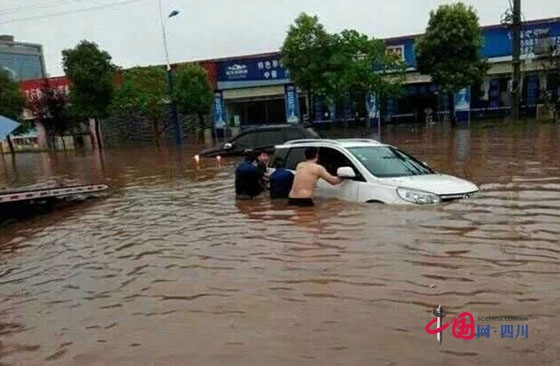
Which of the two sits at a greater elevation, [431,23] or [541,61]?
[431,23]

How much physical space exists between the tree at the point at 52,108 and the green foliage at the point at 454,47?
24.3 meters

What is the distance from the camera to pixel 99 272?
19.8ft

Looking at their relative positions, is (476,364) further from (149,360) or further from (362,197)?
(362,197)

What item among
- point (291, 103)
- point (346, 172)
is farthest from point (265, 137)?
point (291, 103)

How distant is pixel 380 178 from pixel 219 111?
102 ft

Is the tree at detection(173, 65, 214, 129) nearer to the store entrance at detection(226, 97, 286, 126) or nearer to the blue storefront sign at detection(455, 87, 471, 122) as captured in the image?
the store entrance at detection(226, 97, 286, 126)

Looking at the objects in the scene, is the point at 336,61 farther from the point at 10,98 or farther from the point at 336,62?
the point at 10,98

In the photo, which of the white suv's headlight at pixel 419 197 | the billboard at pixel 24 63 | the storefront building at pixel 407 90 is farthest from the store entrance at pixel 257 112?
the billboard at pixel 24 63

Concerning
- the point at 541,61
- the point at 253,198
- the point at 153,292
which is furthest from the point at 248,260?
the point at 541,61

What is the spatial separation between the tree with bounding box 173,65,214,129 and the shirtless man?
25.4 metres

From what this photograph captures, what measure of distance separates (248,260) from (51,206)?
7773 mm

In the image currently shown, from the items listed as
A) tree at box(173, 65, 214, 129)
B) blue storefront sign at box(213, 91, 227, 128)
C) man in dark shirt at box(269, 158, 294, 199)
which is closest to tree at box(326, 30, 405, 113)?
tree at box(173, 65, 214, 129)

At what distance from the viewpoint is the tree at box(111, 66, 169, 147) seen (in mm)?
32562

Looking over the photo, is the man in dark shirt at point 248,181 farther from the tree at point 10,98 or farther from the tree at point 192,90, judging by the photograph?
the tree at point 10,98
